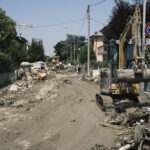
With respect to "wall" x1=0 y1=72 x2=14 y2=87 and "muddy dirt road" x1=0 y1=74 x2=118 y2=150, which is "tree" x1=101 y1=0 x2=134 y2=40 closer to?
"muddy dirt road" x1=0 y1=74 x2=118 y2=150

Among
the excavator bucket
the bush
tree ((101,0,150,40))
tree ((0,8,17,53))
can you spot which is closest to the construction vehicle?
the excavator bucket

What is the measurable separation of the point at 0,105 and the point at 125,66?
703 cm

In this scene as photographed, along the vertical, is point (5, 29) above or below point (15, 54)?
above

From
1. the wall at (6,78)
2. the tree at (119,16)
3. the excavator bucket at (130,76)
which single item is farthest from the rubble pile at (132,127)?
the wall at (6,78)

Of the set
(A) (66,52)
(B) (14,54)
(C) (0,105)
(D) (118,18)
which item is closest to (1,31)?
(B) (14,54)

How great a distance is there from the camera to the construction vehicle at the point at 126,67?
6484mm

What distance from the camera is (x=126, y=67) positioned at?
8156 mm

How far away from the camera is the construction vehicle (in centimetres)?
648

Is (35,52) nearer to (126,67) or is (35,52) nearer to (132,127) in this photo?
(126,67)

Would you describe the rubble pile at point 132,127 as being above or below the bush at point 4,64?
below

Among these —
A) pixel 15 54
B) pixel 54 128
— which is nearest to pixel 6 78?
pixel 15 54

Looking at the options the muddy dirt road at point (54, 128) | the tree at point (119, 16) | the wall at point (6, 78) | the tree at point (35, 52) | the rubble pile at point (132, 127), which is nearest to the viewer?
the rubble pile at point (132, 127)

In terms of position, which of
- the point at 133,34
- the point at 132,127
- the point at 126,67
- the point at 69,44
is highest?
the point at 69,44

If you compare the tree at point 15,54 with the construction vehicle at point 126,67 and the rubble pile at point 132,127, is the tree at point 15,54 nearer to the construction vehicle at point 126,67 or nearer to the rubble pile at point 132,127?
the construction vehicle at point 126,67
